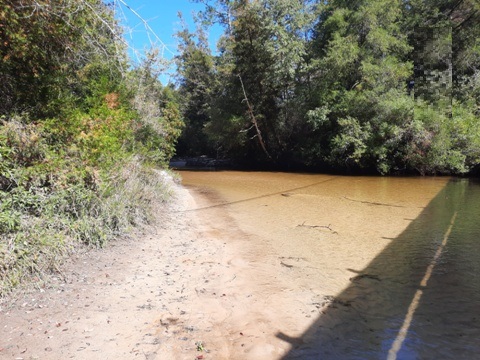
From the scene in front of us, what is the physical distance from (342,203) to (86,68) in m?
7.81

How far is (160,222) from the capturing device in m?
6.58

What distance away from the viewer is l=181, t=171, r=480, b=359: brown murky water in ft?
10.1

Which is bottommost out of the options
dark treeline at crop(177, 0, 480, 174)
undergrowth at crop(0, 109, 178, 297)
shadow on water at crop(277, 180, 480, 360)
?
shadow on water at crop(277, 180, 480, 360)

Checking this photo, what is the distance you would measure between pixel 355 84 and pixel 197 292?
59.2 ft

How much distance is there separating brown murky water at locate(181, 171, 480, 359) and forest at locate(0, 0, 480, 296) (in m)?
2.78

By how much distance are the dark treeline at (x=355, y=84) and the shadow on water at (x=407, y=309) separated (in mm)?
12617

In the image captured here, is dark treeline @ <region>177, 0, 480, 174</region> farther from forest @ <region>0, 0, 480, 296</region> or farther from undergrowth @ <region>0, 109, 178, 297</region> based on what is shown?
undergrowth @ <region>0, 109, 178, 297</region>

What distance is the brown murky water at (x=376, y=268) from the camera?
121 inches

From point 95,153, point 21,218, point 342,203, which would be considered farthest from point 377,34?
point 21,218

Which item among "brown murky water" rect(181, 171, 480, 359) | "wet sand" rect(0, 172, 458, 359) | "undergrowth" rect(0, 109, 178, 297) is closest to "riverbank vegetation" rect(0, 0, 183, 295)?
"undergrowth" rect(0, 109, 178, 297)

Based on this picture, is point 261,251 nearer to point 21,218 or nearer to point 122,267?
point 122,267

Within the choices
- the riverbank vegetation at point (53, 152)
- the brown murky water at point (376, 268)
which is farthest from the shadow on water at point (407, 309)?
the riverbank vegetation at point (53, 152)

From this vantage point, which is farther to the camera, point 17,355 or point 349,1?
point 349,1

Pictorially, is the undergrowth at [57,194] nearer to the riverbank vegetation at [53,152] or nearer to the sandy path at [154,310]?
the riverbank vegetation at [53,152]
